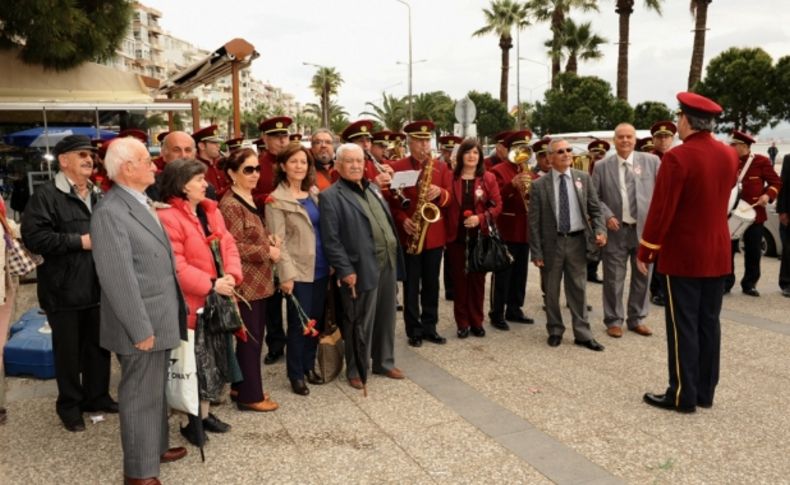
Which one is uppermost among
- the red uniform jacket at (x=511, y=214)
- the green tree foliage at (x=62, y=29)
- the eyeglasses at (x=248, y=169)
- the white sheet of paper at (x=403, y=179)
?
the green tree foliage at (x=62, y=29)

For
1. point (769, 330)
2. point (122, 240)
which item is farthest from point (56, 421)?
point (769, 330)

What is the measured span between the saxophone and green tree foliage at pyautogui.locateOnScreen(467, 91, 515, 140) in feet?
155

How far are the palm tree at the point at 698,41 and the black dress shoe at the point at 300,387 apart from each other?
2576 cm

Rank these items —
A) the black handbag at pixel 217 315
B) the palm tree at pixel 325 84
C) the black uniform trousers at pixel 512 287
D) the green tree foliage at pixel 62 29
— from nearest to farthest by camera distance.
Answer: the black handbag at pixel 217 315, the black uniform trousers at pixel 512 287, the green tree foliage at pixel 62 29, the palm tree at pixel 325 84

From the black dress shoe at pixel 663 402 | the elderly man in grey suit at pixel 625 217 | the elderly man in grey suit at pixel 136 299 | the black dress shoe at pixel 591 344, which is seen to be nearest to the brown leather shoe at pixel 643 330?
the elderly man in grey suit at pixel 625 217

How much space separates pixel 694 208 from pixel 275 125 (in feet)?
12.0

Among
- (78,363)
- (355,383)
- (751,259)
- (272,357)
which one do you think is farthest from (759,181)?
(78,363)

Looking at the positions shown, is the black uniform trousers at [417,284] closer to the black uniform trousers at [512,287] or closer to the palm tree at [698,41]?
the black uniform trousers at [512,287]

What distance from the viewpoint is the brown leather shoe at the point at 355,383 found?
5.02 metres

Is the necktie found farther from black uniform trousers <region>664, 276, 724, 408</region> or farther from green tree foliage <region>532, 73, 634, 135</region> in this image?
green tree foliage <region>532, 73, 634, 135</region>

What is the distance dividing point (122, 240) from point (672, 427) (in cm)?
357

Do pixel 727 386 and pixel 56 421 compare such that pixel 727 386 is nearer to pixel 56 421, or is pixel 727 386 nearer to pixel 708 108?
pixel 708 108

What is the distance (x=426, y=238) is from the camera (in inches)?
234

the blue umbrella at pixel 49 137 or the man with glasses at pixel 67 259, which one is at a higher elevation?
the blue umbrella at pixel 49 137
